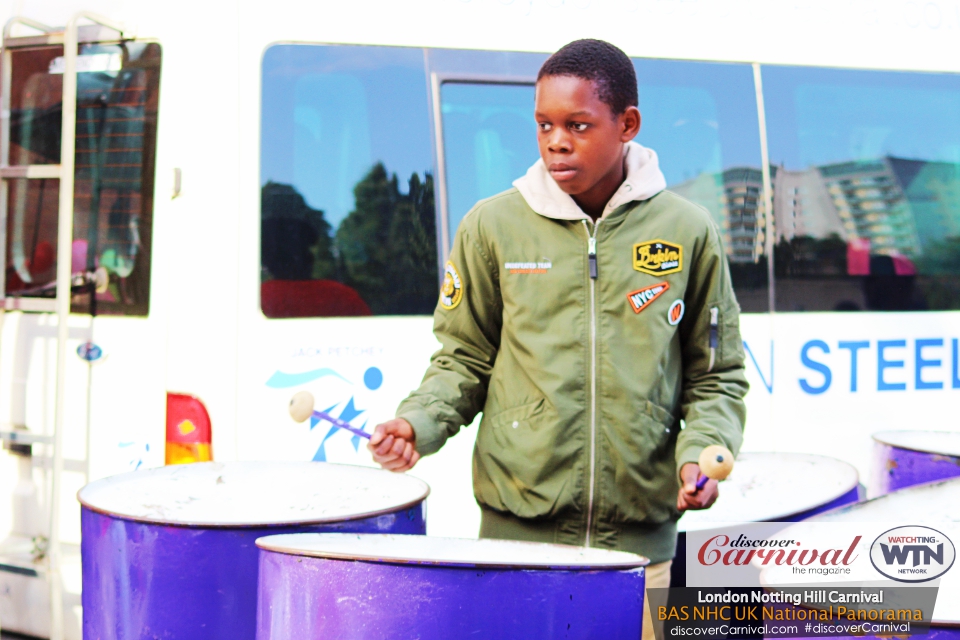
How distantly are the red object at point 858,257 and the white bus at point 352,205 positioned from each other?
0.02 meters

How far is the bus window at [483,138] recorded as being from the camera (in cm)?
354

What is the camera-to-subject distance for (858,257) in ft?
13.7

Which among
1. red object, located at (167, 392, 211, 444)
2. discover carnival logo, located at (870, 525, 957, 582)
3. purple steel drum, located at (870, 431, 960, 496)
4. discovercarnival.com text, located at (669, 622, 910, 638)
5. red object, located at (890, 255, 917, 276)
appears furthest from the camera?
red object, located at (890, 255, 917, 276)

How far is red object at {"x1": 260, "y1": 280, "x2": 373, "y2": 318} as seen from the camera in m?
3.29

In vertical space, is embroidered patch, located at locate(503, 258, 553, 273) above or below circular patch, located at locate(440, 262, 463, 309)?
above

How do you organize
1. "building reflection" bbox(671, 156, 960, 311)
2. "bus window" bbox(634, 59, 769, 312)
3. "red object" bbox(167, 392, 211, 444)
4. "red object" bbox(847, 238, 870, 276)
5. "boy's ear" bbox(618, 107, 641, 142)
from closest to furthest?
"boy's ear" bbox(618, 107, 641, 142)
"red object" bbox(167, 392, 211, 444)
"bus window" bbox(634, 59, 769, 312)
"building reflection" bbox(671, 156, 960, 311)
"red object" bbox(847, 238, 870, 276)

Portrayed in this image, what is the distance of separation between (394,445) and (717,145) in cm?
237

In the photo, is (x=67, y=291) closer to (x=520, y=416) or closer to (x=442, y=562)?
(x=520, y=416)

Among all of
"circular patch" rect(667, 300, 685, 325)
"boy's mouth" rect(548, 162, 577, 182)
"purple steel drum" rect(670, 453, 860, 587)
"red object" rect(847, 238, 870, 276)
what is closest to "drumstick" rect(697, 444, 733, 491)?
"circular patch" rect(667, 300, 685, 325)

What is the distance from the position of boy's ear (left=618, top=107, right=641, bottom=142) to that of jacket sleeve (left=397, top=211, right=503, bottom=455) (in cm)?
33

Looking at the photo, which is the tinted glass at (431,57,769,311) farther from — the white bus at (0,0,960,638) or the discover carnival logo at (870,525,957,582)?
the discover carnival logo at (870,525,957,582)

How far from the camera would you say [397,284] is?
3467 mm

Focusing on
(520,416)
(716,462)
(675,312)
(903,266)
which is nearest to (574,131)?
(675,312)

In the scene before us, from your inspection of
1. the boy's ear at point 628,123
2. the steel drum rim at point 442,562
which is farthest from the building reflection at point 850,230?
the steel drum rim at point 442,562
